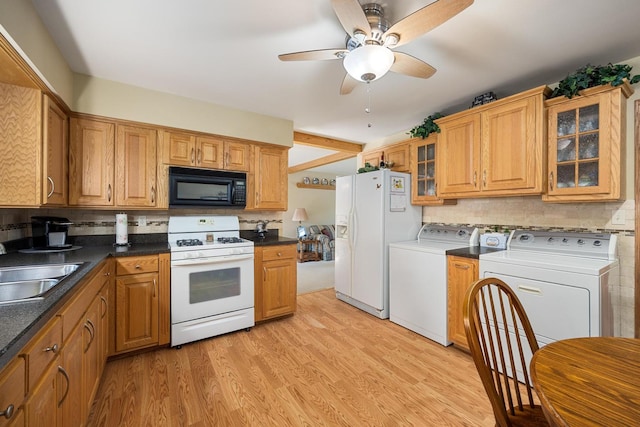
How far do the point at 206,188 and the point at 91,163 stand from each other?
0.95 meters

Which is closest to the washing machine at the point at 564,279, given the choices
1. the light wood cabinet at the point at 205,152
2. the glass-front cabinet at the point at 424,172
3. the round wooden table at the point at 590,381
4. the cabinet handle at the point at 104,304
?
the round wooden table at the point at 590,381

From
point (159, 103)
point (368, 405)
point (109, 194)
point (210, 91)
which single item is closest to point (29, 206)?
point (109, 194)

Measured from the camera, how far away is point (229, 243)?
106 inches

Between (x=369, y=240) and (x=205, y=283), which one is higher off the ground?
(x=369, y=240)

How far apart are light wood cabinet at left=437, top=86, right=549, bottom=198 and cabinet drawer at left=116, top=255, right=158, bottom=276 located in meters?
2.84

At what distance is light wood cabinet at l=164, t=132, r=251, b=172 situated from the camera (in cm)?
268

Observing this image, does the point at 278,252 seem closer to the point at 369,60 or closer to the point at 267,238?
the point at 267,238

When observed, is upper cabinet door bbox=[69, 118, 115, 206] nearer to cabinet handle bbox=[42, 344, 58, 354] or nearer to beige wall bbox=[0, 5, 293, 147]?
beige wall bbox=[0, 5, 293, 147]

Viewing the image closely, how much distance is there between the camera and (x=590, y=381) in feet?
2.53

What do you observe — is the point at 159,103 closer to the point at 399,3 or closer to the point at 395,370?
the point at 399,3

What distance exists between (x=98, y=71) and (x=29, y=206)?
121cm

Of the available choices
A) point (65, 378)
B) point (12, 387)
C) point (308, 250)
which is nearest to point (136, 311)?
point (65, 378)

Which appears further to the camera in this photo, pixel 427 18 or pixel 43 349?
pixel 427 18

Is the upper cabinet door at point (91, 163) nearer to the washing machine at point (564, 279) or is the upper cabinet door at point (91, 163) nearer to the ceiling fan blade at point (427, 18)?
the ceiling fan blade at point (427, 18)
